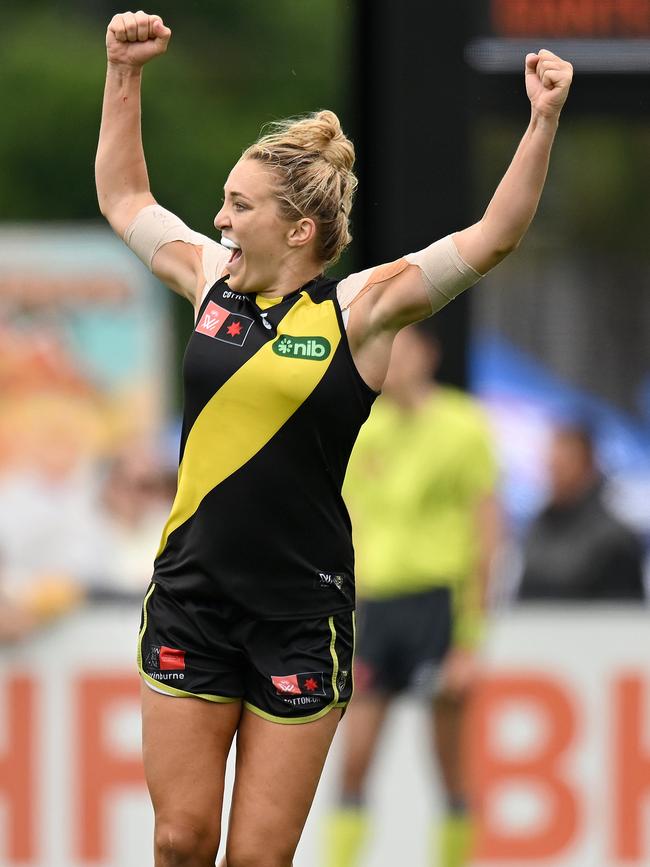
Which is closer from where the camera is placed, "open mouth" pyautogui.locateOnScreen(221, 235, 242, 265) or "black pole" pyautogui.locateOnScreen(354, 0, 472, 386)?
"open mouth" pyautogui.locateOnScreen(221, 235, 242, 265)

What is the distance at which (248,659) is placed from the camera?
3496 mm

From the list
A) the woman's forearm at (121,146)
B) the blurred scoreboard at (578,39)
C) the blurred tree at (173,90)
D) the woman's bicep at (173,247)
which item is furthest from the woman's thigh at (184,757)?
the blurred tree at (173,90)

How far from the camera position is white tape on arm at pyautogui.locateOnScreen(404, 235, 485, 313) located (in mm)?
3393

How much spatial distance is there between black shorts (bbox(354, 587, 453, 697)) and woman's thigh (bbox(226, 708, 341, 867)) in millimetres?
2889

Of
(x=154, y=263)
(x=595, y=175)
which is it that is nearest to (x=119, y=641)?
(x=595, y=175)

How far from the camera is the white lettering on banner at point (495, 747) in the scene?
254 inches

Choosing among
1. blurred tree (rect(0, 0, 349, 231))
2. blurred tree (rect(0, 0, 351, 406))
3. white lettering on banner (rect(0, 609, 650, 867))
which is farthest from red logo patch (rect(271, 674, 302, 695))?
blurred tree (rect(0, 0, 351, 406))

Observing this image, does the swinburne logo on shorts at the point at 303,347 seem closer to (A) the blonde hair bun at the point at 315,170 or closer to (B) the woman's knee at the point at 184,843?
(A) the blonde hair bun at the point at 315,170

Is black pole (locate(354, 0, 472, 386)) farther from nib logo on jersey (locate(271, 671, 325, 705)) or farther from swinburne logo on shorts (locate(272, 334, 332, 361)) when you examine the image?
nib logo on jersey (locate(271, 671, 325, 705))

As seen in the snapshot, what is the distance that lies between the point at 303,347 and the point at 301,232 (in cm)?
25

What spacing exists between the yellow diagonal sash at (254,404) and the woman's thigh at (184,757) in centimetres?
41

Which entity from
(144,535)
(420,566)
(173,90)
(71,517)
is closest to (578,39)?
(420,566)

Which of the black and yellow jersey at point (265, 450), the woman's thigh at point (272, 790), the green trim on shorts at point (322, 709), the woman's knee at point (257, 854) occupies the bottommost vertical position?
the woman's knee at point (257, 854)

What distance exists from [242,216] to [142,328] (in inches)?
164
